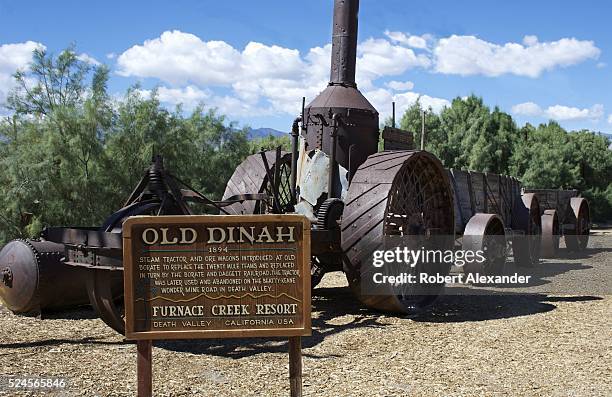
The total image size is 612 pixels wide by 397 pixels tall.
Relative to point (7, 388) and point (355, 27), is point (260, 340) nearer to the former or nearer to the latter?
point (7, 388)

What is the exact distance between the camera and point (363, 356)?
18.7 feet

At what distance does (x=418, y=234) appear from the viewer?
7777 mm

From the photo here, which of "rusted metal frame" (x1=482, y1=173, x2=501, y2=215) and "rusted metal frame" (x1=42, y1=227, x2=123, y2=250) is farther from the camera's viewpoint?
"rusted metal frame" (x1=482, y1=173, x2=501, y2=215)

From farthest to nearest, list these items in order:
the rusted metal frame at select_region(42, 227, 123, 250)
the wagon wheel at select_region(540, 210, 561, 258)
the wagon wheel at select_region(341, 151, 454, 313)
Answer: the wagon wheel at select_region(540, 210, 561, 258) → the wagon wheel at select_region(341, 151, 454, 313) → the rusted metal frame at select_region(42, 227, 123, 250)

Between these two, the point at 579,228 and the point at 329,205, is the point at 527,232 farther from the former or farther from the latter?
the point at 329,205

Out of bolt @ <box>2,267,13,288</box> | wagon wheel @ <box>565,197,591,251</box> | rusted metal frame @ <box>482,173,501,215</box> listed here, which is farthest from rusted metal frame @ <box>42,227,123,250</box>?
wagon wheel @ <box>565,197,591,251</box>

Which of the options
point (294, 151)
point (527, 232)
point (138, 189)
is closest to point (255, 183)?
point (294, 151)

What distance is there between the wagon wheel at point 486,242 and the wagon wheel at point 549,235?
3916 millimetres

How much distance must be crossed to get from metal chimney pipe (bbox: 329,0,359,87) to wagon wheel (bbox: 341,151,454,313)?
60.6 inches

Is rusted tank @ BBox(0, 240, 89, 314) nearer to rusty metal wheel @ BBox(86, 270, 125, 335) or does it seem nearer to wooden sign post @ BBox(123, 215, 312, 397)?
rusty metal wheel @ BBox(86, 270, 125, 335)

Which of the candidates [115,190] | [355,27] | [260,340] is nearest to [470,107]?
[115,190]

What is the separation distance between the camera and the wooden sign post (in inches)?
151

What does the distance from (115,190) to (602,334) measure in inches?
570

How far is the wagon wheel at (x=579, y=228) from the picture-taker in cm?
1656
